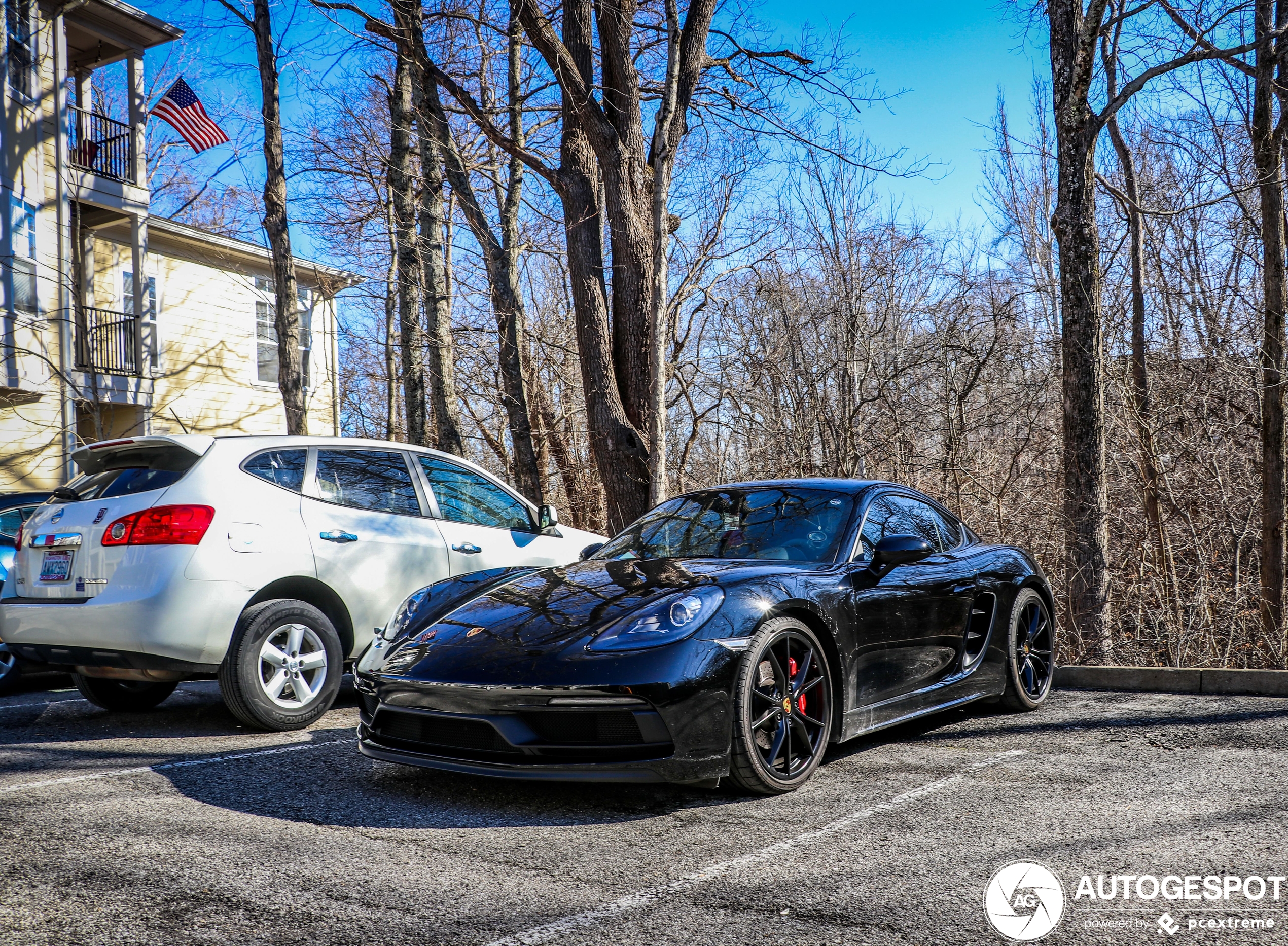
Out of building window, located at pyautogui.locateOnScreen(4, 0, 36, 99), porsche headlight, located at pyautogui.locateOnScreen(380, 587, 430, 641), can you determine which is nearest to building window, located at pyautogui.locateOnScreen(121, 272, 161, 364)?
building window, located at pyautogui.locateOnScreen(4, 0, 36, 99)

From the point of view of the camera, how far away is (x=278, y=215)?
14477 millimetres

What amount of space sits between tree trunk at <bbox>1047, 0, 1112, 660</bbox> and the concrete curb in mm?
1955

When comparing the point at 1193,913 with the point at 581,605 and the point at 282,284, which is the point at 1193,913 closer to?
the point at 581,605

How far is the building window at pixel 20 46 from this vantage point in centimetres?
1833

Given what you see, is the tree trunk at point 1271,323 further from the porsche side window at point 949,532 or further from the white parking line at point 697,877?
the white parking line at point 697,877

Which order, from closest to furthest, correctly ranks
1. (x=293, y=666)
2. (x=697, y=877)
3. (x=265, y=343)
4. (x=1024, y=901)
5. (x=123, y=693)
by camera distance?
1. (x=1024, y=901)
2. (x=697, y=877)
3. (x=293, y=666)
4. (x=123, y=693)
5. (x=265, y=343)

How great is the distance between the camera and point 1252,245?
14227mm

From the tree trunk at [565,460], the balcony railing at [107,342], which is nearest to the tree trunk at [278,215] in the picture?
the tree trunk at [565,460]

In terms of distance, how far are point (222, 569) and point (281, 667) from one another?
2.27ft

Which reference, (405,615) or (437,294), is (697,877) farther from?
(437,294)

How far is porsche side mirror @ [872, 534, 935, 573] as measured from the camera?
500 cm

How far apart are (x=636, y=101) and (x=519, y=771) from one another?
9.06 m

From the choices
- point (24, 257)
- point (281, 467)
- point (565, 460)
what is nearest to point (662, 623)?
point (281, 467)

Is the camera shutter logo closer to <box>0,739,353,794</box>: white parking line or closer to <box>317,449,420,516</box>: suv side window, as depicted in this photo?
<box>0,739,353,794</box>: white parking line
